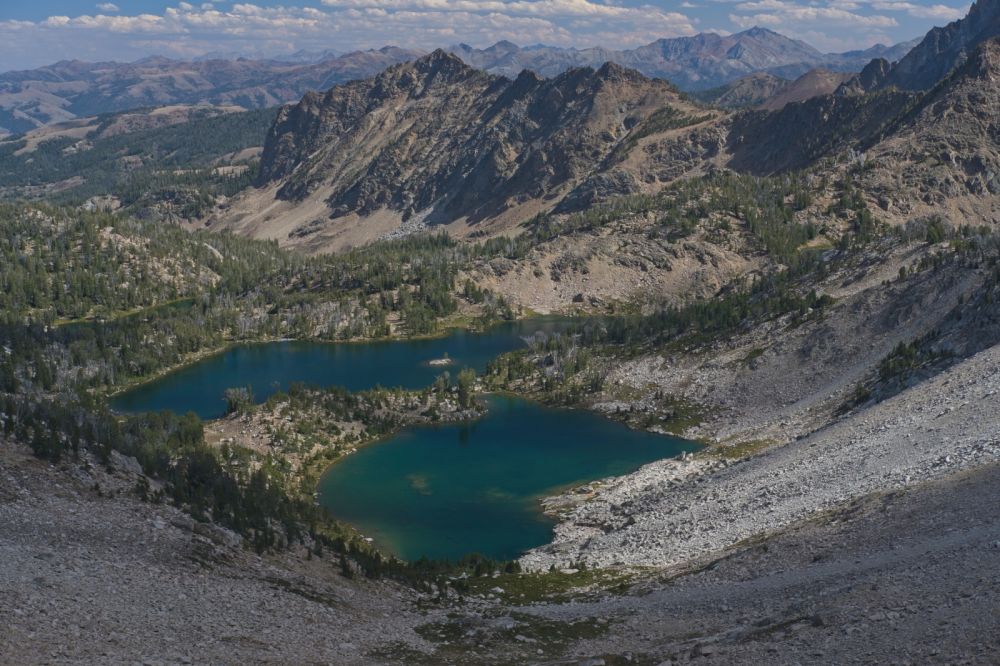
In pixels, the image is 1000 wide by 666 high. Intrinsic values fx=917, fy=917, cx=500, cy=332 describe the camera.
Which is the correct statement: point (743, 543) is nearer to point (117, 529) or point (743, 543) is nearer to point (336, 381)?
point (117, 529)

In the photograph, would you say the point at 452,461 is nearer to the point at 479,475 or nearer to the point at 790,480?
the point at 479,475

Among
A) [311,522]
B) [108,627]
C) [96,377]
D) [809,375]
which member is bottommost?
[96,377]

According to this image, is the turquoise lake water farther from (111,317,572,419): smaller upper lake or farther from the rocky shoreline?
the rocky shoreline

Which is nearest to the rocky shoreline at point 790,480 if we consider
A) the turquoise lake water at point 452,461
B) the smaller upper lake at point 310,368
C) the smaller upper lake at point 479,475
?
the smaller upper lake at point 479,475

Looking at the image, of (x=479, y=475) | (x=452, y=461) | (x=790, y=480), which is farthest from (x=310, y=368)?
(x=790, y=480)

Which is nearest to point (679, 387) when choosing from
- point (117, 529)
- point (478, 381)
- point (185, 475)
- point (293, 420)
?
point (478, 381)

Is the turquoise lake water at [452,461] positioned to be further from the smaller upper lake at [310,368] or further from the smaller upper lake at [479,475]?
the smaller upper lake at [310,368]

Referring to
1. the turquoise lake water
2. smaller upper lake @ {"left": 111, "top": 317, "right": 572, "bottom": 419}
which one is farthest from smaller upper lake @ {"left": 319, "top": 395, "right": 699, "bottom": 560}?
smaller upper lake @ {"left": 111, "top": 317, "right": 572, "bottom": 419}
